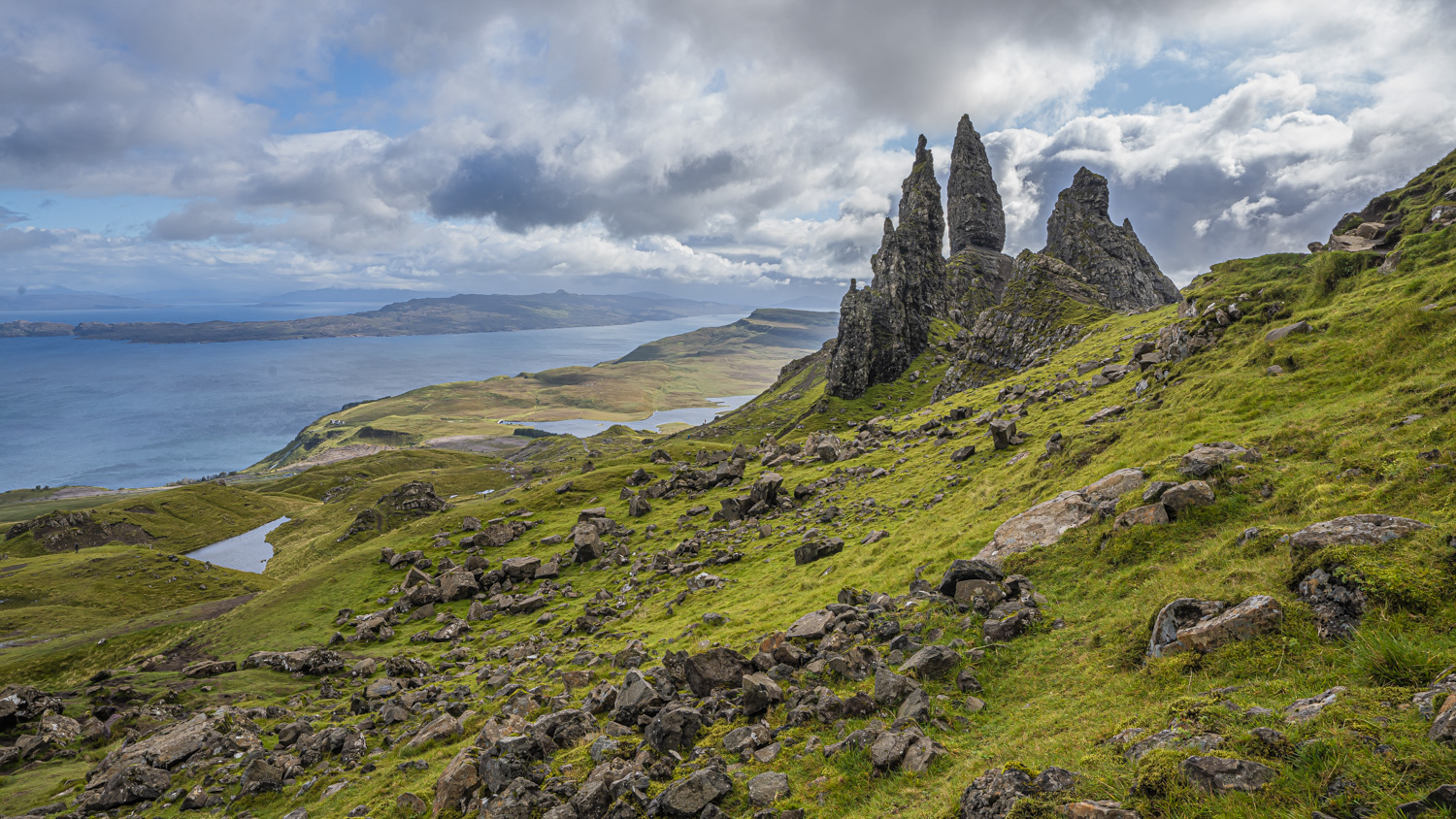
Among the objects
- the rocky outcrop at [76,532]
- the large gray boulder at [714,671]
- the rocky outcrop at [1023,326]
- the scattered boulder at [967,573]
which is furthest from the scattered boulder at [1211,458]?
the rocky outcrop at [76,532]

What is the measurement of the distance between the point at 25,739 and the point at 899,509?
5566 cm

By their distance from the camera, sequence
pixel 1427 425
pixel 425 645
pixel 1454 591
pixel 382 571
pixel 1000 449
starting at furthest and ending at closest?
1. pixel 382 571
2. pixel 425 645
3. pixel 1000 449
4. pixel 1427 425
5. pixel 1454 591

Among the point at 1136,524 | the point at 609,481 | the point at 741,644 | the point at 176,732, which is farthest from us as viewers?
the point at 609,481

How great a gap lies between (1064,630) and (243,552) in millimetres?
194752

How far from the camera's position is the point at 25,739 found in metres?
31.6

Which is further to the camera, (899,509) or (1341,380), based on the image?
(899,509)

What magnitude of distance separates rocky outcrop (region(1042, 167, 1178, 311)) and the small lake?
23421 centimetres

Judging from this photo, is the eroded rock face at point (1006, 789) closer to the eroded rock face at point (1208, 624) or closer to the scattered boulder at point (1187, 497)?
the eroded rock face at point (1208, 624)

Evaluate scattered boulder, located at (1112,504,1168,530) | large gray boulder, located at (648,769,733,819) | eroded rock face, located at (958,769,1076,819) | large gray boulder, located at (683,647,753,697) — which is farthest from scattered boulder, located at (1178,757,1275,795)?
large gray boulder, located at (683,647,753,697)

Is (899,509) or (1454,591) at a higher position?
(1454,591)

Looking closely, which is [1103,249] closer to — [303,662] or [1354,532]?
[1354,532]

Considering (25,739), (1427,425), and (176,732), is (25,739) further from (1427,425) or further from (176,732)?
(1427,425)

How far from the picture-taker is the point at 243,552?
14775 centimetres

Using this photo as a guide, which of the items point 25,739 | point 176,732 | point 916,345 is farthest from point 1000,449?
point 916,345
